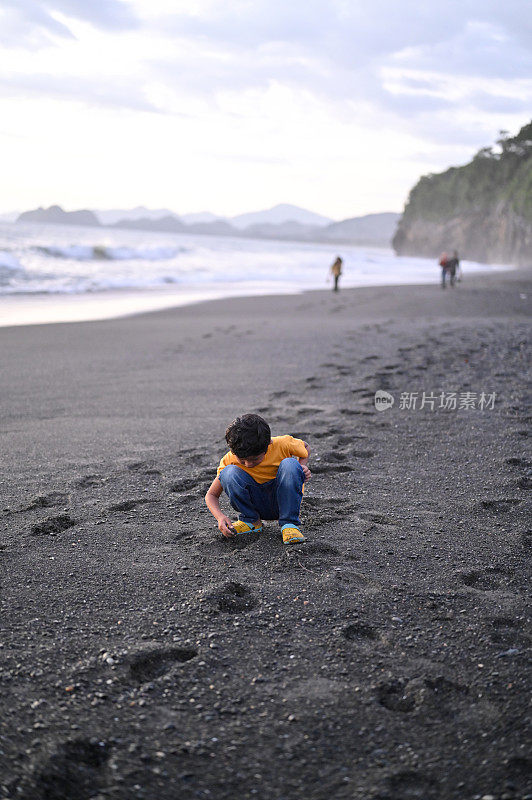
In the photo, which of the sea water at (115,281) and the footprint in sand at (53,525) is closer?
the footprint in sand at (53,525)

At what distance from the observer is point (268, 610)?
2.47 metres

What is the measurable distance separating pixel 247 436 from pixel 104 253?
1148 inches

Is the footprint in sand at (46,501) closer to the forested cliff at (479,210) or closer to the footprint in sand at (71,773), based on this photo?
the footprint in sand at (71,773)

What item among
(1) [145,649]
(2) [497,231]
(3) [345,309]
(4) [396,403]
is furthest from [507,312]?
(2) [497,231]

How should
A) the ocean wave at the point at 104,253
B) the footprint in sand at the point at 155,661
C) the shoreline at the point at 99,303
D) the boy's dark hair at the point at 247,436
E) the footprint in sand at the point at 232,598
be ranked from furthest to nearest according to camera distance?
the ocean wave at the point at 104,253 → the shoreline at the point at 99,303 → the boy's dark hair at the point at 247,436 → the footprint in sand at the point at 232,598 → the footprint in sand at the point at 155,661

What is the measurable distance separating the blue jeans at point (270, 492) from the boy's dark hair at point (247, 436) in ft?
0.55

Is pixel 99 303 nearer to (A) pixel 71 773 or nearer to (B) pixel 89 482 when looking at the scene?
(B) pixel 89 482

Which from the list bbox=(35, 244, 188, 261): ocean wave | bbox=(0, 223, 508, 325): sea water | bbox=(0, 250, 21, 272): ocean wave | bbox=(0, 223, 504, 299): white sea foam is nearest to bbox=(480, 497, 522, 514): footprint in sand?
Result: bbox=(0, 223, 508, 325): sea water

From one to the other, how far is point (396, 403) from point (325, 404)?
2.04 ft

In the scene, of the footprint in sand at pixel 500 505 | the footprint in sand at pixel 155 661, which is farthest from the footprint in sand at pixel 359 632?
the footprint in sand at pixel 500 505

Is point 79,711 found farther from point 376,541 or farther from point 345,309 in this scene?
point 345,309

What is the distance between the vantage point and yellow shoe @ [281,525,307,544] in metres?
2.98

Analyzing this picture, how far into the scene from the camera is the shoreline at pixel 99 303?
11461 mm

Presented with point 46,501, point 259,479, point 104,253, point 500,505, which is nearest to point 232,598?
point 259,479
